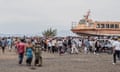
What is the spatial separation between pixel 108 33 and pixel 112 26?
3.85 ft

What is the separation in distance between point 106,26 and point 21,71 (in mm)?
43854

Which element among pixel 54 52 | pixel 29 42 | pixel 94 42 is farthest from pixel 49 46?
pixel 29 42

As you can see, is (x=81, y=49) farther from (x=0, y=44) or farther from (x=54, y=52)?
(x=0, y=44)

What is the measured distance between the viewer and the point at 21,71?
20219 mm

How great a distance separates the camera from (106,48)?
142ft

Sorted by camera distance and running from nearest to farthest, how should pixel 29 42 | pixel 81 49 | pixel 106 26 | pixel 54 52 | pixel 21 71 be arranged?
pixel 21 71, pixel 29 42, pixel 54 52, pixel 81 49, pixel 106 26

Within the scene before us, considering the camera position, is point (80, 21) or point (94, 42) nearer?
point (94, 42)

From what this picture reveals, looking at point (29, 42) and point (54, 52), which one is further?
point (54, 52)

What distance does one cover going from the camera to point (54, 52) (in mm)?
41969

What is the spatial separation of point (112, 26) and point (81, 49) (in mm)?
18640

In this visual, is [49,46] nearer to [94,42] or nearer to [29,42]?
[94,42]

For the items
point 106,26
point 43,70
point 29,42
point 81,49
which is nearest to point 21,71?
point 43,70

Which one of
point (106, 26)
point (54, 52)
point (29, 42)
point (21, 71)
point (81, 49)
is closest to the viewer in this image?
point (21, 71)

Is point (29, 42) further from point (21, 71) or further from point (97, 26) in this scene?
point (97, 26)
